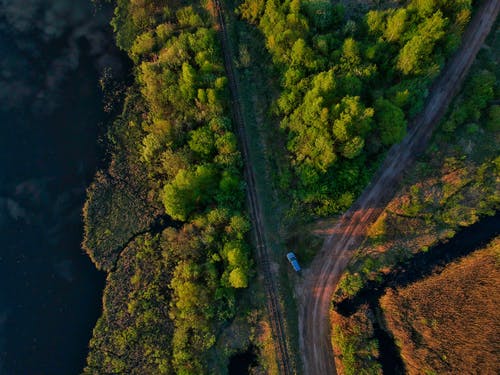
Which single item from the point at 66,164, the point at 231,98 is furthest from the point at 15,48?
the point at 231,98

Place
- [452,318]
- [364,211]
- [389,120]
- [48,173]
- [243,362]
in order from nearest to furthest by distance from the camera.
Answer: [389,120]
[243,362]
[452,318]
[364,211]
[48,173]

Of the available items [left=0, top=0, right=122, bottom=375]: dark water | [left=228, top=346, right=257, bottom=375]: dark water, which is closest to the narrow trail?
[left=228, top=346, right=257, bottom=375]: dark water

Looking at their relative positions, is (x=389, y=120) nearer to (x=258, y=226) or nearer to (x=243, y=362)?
(x=258, y=226)

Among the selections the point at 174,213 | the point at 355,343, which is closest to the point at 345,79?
the point at 174,213

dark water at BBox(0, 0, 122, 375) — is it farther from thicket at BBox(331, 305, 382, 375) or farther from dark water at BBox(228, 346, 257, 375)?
thicket at BBox(331, 305, 382, 375)

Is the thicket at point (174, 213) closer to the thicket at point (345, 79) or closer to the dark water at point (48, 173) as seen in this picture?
the dark water at point (48, 173)
